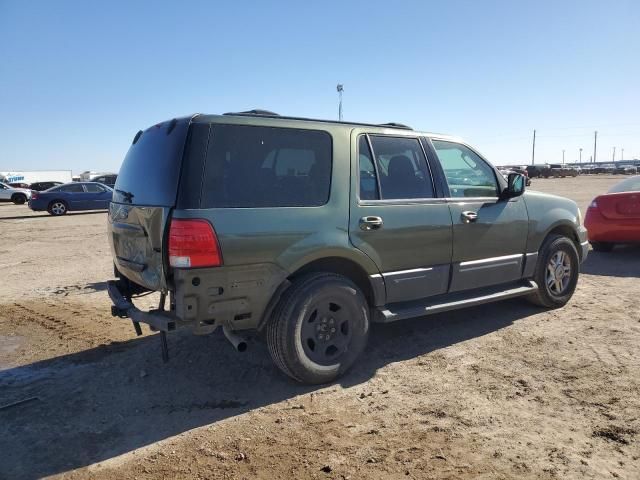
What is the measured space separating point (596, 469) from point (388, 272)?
1.98 m

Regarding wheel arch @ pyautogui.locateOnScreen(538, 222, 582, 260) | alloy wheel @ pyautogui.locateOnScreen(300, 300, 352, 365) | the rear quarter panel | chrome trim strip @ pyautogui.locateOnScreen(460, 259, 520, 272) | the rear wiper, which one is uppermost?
the rear wiper

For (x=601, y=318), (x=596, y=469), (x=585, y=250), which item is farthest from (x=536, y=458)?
(x=585, y=250)

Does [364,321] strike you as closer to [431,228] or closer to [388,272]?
[388,272]

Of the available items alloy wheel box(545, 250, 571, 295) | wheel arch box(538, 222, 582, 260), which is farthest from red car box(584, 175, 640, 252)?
alloy wheel box(545, 250, 571, 295)

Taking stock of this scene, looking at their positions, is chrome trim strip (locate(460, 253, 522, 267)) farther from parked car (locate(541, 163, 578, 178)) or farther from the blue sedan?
parked car (locate(541, 163, 578, 178))

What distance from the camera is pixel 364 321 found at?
398 centimetres

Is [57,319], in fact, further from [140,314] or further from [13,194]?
[13,194]

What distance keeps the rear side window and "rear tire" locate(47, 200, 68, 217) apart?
21117mm

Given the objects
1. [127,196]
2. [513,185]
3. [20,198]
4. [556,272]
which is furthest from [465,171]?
[20,198]

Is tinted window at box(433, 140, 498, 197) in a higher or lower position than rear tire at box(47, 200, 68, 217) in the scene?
higher

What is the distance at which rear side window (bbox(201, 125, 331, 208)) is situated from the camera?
333 centimetres

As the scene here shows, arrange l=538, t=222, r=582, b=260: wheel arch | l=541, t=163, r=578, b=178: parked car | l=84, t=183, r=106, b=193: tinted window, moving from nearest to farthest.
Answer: l=538, t=222, r=582, b=260: wheel arch < l=84, t=183, r=106, b=193: tinted window < l=541, t=163, r=578, b=178: parked car

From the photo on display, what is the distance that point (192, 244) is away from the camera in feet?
10.4

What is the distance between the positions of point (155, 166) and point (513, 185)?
11.6 feet
